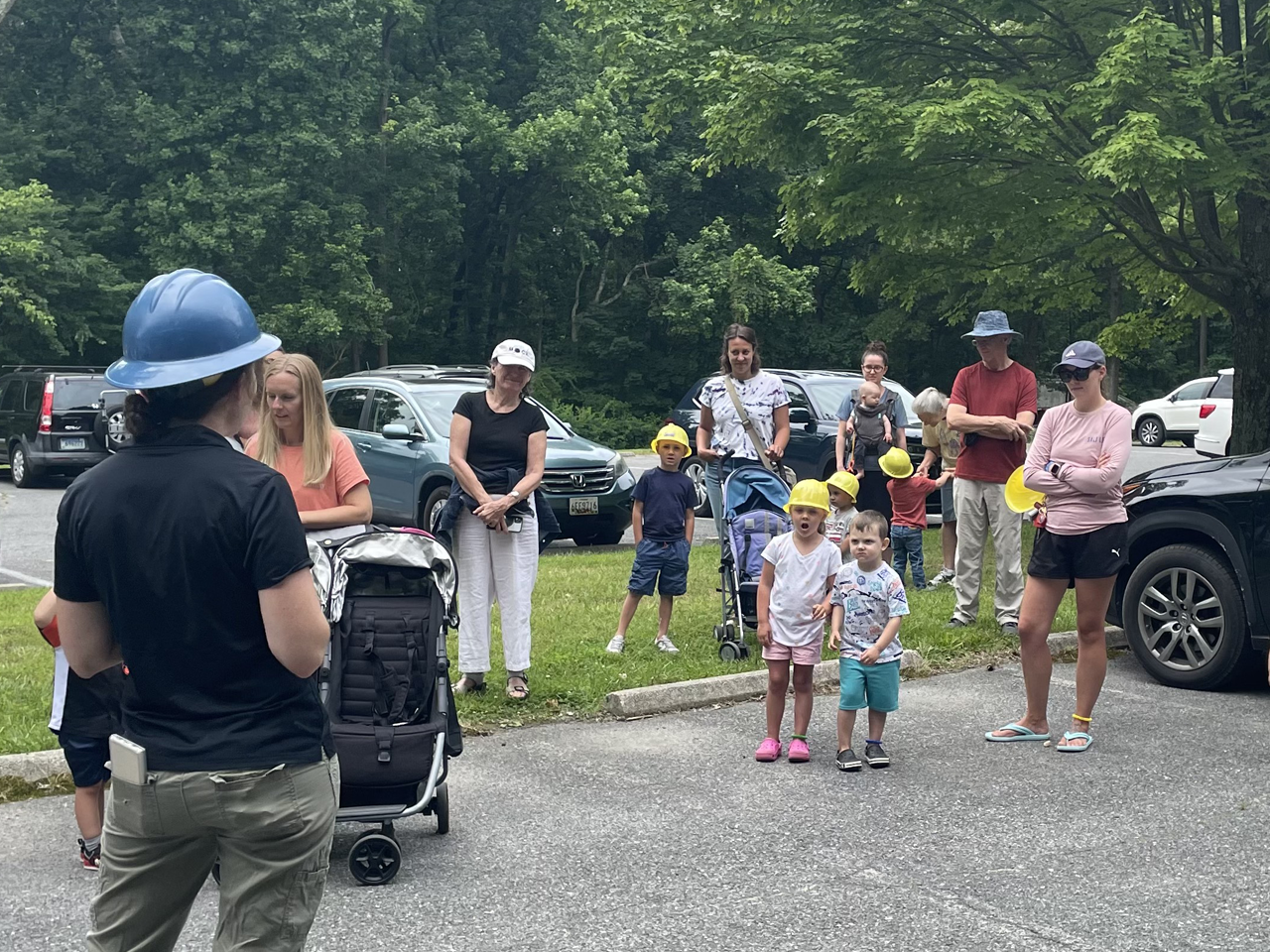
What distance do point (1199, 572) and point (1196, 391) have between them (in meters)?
28.2

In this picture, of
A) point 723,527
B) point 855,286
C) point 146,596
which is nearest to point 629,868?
point 146,596

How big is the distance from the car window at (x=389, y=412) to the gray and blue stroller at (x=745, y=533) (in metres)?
6.20

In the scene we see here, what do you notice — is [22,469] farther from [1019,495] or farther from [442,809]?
[442,809]

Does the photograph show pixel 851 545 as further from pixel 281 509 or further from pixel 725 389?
pixel 281 509

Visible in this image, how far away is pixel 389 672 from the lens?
516 centimetres

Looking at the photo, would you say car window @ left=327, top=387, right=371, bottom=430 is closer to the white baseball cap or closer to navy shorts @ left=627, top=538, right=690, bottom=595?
navy shorts @ left=627, top=538, right=690, bottom=595

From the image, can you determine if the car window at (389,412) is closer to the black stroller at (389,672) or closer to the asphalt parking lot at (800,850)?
the asphalt parking lot at (800,850)

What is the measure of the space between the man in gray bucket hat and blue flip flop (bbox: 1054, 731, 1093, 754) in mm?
2439

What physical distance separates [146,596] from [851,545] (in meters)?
4.19

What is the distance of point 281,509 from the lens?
2656 mm

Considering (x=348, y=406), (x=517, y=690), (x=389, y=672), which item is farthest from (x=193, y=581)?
(x=348, y=406)

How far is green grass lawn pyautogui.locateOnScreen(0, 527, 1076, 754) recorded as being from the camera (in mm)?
7211

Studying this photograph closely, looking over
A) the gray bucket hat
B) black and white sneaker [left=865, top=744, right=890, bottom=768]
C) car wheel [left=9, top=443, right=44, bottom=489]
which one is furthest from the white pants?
car wheel [left=9, top=443, right=44, bottom=489]

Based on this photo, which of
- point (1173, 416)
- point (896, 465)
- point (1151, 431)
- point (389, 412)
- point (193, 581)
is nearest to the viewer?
point (193, 581)
